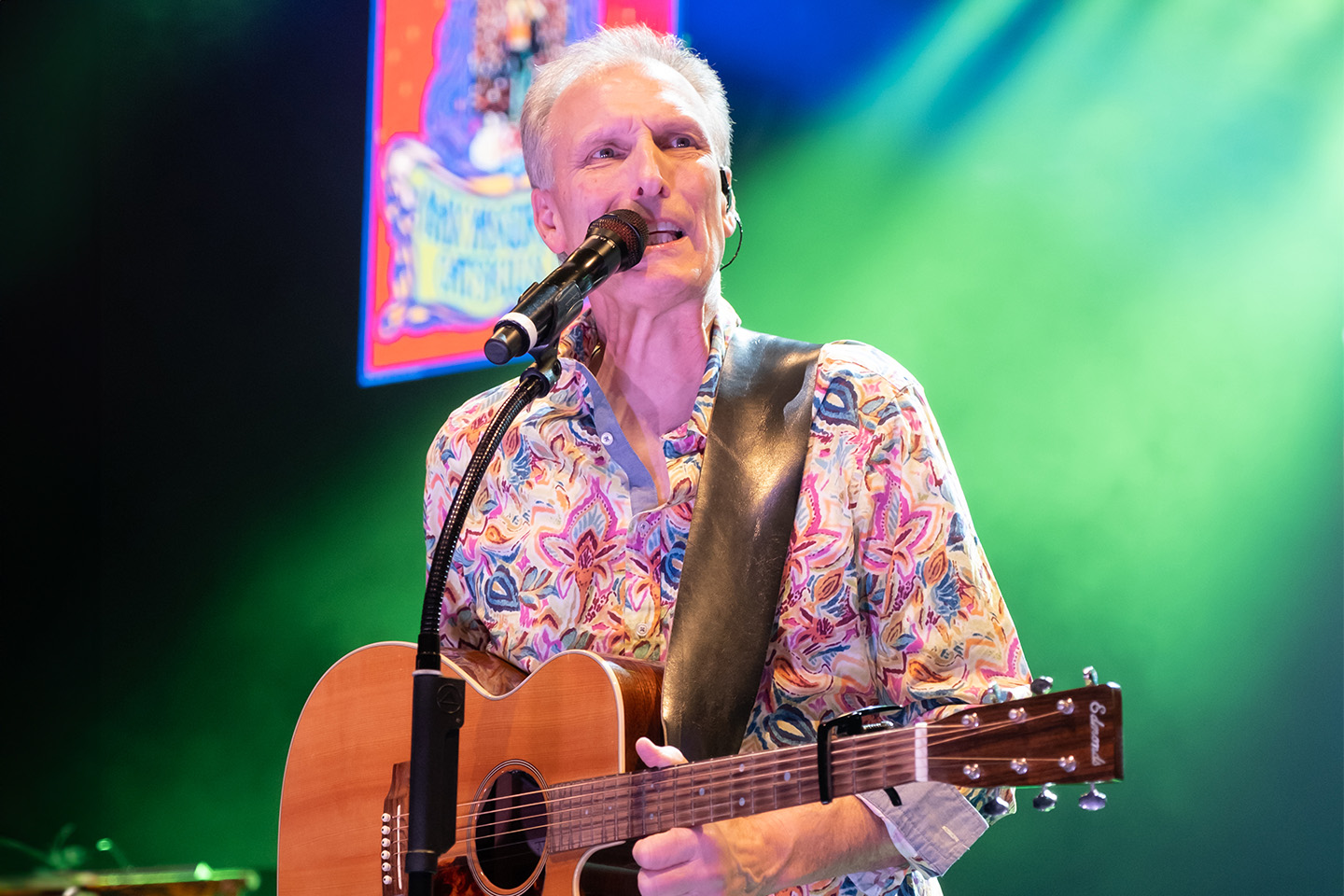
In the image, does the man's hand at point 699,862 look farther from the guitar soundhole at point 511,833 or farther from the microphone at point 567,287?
the microphone at point 567,287

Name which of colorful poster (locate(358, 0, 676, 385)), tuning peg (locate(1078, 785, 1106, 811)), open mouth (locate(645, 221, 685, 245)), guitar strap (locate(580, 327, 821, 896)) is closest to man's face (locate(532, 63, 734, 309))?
open mouth (locate(645, 221, 685, 245))

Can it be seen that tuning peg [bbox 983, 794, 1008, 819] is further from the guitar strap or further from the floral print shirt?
the guitar strap

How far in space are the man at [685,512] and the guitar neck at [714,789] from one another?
0.04m

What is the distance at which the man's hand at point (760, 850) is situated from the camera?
1.62 m

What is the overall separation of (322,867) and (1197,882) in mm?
1925

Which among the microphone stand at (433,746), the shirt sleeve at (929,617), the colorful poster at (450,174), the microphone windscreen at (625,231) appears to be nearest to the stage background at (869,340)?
the colorful poster at (450,174)

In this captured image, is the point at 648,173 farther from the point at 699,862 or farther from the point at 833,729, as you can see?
the point at 699,862

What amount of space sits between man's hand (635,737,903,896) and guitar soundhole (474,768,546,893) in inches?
8.0

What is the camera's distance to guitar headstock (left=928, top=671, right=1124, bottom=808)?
4.38 feet

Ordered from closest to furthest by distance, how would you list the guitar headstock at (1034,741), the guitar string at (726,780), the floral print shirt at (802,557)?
1. the guitar headstock at (1034,741)
2. the guitar string at (726,780)
3. the floral print shirt at (802,557)

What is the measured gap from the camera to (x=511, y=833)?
1.84 meters

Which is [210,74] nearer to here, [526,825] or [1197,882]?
Result: [526,825]

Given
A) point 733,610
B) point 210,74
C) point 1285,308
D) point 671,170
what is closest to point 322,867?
point 733,610

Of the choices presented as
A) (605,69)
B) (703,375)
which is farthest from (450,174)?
(703,375)
